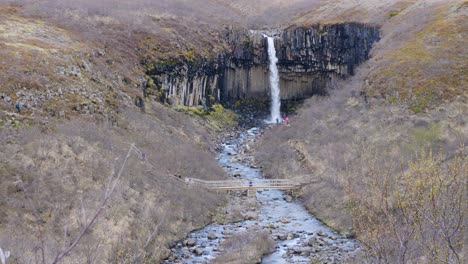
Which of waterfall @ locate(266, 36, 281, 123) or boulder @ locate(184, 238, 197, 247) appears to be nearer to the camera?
boulder @ locate(184, 238, 197, 247)

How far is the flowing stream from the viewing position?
75.9 ft

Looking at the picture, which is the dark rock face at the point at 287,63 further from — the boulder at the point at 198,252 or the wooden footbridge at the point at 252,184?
the boulder at the point at 198,252

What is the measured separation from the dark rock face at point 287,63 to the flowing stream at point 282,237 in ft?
Result: 78.9

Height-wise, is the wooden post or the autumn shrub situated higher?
the autumn shrub

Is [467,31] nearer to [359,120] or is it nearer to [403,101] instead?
[403,101]

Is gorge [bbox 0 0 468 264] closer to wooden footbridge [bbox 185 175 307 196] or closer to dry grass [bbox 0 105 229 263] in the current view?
dry grass [bbox 0 105 229 263]

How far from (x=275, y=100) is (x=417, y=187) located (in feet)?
167

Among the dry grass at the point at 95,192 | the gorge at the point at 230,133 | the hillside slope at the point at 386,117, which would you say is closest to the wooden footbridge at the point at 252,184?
the gorge at the point at 230,133

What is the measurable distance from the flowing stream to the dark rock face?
24.0m

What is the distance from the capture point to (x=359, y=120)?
131 ft

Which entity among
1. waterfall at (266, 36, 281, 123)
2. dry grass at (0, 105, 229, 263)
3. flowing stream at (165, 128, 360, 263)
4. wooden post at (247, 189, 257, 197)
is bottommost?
flowing stream at (165, 128, 360, 263)

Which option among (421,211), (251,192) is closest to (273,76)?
(251,192)

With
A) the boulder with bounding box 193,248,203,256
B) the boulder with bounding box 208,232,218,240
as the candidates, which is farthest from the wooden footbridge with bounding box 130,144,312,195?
the boulder with bounding box 193,248,203,256

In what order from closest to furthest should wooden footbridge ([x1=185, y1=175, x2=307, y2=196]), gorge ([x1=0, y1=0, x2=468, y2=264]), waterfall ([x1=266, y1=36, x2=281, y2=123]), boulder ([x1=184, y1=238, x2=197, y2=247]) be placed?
gorge ([x1=0, y1=0, x2=468, y2=264]), boulder ([x1=184, y1=238, x2=197, y2=247]), wooden footbridge ([x1=185, y1=175, x2=307, y2=196]), waterfall ([x1=266, y1=36, x2=281, y2=123])
